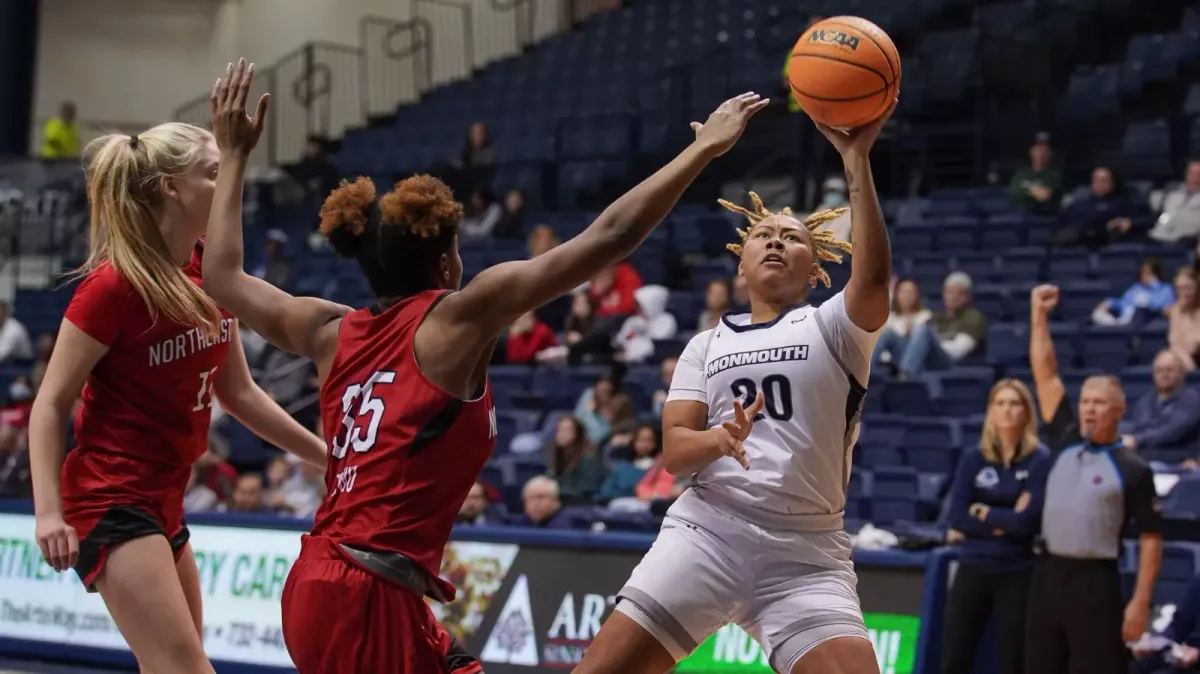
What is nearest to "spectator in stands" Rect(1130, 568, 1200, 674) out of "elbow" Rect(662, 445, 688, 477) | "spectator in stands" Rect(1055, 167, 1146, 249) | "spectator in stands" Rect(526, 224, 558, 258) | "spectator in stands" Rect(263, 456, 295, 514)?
"elbow" Rect(662, 445, 688, 477)

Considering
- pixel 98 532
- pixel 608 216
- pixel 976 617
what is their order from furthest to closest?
pixel 976 617, pixel 98 532, pixel 608 216

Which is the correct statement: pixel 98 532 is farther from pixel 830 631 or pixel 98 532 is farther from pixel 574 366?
pixel 574 366

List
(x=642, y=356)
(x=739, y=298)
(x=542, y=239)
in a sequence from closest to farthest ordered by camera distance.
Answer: (x=739, y=298), (x=642, y=356), (x=542, y=239)

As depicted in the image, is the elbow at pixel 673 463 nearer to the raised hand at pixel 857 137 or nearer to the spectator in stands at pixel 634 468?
the raised hand at pixel 857 137

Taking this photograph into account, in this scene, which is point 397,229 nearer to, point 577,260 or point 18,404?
point 577,260

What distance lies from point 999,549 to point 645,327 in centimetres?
580

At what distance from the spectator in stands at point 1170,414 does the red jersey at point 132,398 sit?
634cm

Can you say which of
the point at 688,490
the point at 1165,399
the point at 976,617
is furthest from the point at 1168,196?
the point at 688,490

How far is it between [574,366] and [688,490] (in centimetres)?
795

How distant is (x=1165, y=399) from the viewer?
906 cm

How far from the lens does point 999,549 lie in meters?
6.85

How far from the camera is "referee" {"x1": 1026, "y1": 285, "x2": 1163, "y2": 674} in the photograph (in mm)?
6453

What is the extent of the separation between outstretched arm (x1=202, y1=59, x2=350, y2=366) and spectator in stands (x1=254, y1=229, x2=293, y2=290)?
12.5m

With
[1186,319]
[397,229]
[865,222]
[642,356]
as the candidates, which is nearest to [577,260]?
[397,229]
